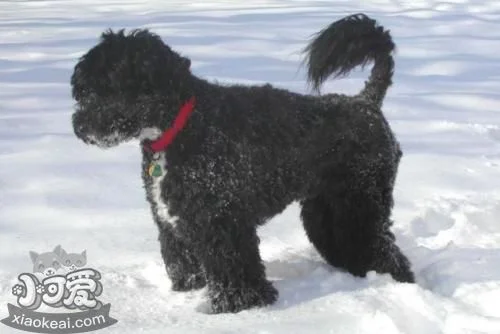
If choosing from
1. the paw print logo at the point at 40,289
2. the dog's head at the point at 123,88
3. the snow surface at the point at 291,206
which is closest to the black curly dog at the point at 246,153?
the dog's head at the point at 123,88

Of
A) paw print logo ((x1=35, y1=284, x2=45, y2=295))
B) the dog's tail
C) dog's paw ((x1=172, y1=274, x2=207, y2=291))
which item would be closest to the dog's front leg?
dog's paw ((x1=172, y1=274, x2=207, y2=291))

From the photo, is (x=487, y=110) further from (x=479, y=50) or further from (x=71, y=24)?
(x=71, y=24)

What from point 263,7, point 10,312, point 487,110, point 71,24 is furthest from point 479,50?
point 10,312

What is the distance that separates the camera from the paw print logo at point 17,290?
10.3 ft

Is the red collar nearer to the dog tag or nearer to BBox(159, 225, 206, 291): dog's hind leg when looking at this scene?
the dog tag

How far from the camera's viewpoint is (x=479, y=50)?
953 cm

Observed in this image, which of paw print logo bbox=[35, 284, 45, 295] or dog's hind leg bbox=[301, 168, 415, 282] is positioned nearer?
paw print logo bbox=[35, 284, 45, 295]

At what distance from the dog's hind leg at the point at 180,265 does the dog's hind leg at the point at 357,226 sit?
0.75 metres

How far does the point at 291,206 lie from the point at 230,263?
1589 millimetres

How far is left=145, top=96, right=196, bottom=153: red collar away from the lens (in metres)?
3.03

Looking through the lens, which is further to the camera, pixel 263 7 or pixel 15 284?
pixel 263 7

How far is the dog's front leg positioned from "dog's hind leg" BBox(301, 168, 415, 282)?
58cm

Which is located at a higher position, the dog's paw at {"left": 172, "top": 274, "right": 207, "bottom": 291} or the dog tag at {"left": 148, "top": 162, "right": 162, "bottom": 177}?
the dog tag at {"left": 148, "top": 162, "right": 162, "bottom": 177}

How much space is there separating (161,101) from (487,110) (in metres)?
4.81
